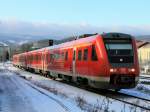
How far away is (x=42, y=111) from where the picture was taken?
12.8 metres

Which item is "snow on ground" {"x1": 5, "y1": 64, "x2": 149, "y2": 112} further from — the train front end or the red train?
the train front end

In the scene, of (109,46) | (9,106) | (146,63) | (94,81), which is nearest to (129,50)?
(109,46)

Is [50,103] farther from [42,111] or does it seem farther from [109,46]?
[109,46]

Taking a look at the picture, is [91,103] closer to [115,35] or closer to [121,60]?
[121,60]

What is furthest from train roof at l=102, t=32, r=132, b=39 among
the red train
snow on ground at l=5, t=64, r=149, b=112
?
snow on ground at l=5, t=64, r=149, b=112

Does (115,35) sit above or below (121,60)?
above

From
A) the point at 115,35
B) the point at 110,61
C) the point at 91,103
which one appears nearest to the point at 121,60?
the point at 110,61

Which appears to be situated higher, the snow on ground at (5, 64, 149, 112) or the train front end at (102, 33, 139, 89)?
the train front end at (102, 33, 139, 89)

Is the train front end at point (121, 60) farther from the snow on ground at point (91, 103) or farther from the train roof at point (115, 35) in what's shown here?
the snow on ground at point (91, 103)

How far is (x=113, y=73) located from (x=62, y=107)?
20.1 ft

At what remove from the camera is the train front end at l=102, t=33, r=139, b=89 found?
19391mm

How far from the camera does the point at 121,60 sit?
19641mm

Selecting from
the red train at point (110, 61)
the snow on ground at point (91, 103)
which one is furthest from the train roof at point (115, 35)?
the snow on ground at point (91, 103)

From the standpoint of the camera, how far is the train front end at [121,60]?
63.6 feet
